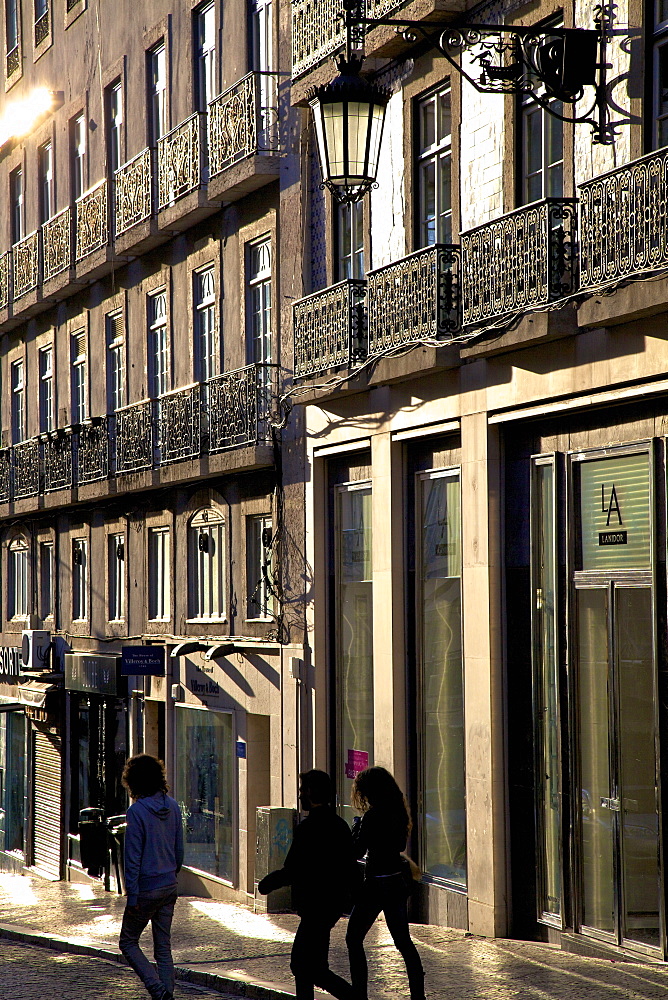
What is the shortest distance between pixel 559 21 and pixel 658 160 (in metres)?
2.80

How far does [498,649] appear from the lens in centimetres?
1490

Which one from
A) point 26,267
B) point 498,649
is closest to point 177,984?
point 498,649

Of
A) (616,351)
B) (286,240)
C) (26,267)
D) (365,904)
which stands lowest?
(365,904)

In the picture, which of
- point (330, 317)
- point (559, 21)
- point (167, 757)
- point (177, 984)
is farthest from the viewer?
point (167, 757)

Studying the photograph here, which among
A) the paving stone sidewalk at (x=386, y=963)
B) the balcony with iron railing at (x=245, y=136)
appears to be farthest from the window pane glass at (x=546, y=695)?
the balcony with iron railing at (x=245, y=136)

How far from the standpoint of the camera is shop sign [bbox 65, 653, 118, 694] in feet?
85.1

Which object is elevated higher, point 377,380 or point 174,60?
point 174,60

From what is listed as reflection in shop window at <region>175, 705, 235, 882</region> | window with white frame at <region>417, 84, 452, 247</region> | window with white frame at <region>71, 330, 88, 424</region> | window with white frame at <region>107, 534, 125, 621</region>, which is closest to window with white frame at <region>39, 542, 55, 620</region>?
window with white frame at <region>71, 330, 88, 424</region>

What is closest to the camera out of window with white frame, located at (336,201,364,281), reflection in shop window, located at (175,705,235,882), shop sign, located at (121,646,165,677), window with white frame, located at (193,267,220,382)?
window with white frame, located at (336,201,364,281)

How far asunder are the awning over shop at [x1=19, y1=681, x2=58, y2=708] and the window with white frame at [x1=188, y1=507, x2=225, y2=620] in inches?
270

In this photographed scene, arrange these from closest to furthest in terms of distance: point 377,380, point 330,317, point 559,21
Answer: point 559,21 → point 377,380 → point 330,317

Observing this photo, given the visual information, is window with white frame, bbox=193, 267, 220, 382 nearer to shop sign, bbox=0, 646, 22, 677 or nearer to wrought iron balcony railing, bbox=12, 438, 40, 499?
wrought iron balcony railing, bbox=12, 438, 40, 499

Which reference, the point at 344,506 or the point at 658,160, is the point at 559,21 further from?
the point at 344,506

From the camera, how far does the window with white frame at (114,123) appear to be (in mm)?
27547
